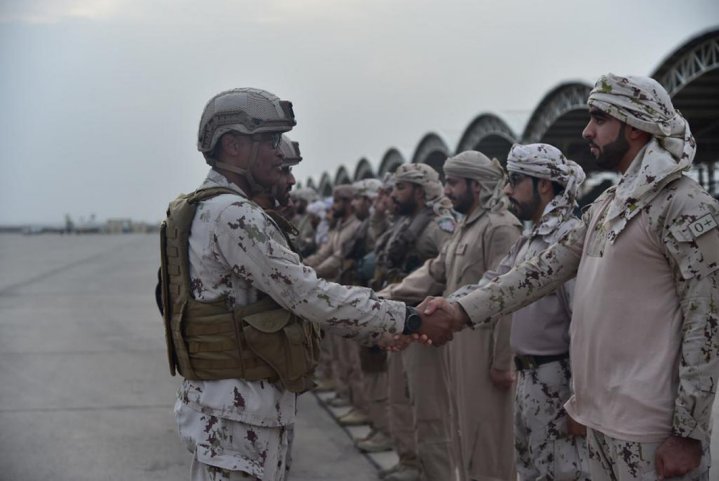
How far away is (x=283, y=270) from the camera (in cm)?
354

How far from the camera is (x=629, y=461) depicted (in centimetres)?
318

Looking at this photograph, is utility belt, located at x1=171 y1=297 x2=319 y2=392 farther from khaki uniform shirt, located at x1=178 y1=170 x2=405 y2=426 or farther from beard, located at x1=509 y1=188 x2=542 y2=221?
beard, located at x1=509 y1=188 x2=542 y2=221

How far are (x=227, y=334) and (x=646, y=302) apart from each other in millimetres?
1483

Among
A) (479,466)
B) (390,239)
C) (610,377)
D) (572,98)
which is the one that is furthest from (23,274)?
(610,377)

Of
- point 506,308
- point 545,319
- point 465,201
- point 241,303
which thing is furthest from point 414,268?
point 241,303

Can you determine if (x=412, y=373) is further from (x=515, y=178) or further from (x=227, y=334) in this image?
(x=227, y=334)

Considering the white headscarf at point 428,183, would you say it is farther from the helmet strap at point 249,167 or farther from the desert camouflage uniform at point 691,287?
the desert camouflage uniform at point 691,287

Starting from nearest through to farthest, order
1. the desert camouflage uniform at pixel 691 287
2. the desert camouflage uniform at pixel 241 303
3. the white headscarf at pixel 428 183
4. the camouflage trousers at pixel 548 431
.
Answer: the desert camouflage uniform at pixel 691 287
the desert camouflage uniform at pixel 241 303
the camouflage trousers at pixel 548 431
the white headscarf at pixel 428 183

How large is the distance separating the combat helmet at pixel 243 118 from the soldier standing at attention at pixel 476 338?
2076mm

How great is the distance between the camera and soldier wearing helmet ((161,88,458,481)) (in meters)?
3.53

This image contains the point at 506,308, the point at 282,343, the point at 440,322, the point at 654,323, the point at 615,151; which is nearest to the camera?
the point at 654,323

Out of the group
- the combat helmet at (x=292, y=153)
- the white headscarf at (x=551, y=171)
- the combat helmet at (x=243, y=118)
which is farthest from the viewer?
the combat helmet at (x=292, y=153)

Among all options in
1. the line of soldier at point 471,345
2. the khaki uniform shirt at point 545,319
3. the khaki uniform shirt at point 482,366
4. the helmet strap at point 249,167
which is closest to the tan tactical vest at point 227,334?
the helmet strap at point 249,167

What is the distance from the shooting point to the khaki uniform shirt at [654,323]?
3.06 m
